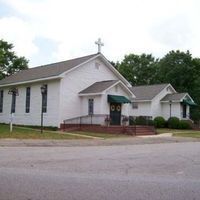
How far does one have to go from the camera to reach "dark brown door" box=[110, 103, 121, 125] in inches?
1344

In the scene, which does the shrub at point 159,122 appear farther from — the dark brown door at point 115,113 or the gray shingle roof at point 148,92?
the dark brown door at point 115,113

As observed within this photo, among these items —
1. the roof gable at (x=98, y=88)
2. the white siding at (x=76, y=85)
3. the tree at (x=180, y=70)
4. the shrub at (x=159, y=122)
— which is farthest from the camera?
the tree at (x=180, y=70)

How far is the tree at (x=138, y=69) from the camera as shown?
75.3 m

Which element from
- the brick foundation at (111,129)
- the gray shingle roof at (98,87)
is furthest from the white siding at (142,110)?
the brick foundation at (111,129)

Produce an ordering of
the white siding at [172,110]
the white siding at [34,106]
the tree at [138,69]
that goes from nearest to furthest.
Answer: the white siding at [34,106] → the white siding at [172,110] → the tree at [138,69]

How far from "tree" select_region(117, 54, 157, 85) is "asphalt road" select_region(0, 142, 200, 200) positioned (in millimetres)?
61327

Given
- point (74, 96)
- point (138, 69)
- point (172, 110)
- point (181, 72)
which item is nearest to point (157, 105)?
point (172, 110)

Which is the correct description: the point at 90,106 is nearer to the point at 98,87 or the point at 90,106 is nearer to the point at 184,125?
the point at 98,87

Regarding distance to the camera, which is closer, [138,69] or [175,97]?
[175,97]

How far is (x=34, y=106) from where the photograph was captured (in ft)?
118

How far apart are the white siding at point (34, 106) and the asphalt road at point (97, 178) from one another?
19.0m

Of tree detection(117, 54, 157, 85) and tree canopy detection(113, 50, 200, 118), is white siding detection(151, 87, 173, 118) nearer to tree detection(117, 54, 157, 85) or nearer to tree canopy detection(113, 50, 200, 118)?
tree canopy detection(113, 50, 200, 118)

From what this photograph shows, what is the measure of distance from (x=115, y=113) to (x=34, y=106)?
25.0ft

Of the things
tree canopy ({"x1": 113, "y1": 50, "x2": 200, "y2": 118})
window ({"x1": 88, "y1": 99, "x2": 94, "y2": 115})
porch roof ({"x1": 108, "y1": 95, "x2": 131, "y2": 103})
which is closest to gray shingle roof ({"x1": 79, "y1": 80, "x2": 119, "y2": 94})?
window ({"x1": 88, "y1": 99, "x2": 94, "y2": 115})
